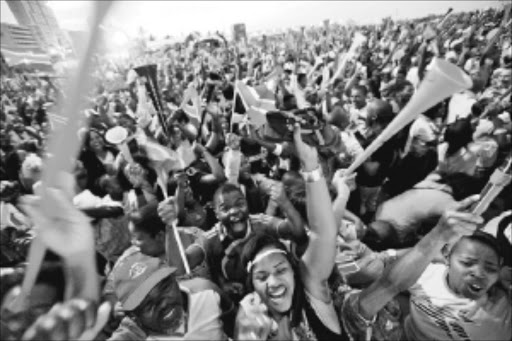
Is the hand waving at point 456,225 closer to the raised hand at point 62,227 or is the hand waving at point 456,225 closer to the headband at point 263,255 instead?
the headband at point 263,255

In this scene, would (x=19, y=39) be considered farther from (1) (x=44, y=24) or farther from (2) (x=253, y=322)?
(2) (x=253, y=322)

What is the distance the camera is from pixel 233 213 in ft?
8.23

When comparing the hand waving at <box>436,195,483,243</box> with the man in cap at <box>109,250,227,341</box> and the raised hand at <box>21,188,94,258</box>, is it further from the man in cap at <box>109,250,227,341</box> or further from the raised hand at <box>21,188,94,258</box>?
the raised hand at <box>21,188,94,258</box>

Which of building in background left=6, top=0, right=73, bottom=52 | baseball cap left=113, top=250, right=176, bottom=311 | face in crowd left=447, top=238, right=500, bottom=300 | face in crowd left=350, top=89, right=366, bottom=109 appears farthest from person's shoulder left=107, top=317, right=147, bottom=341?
face in crowd left=350, top=89, right=366, bottom=109

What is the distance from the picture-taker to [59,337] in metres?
1.24

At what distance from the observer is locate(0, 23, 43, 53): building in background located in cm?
3522

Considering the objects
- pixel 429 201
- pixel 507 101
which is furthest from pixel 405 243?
pixel 507 101

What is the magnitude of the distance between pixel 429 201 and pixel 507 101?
125 inches

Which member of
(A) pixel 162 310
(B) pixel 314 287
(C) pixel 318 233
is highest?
(C) pixel 318 233

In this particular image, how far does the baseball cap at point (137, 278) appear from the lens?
1.76 meters

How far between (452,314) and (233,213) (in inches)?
61.2

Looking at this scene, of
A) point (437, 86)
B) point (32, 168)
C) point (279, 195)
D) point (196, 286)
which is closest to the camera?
point (437, 86)

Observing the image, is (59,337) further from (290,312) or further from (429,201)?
(429,201)

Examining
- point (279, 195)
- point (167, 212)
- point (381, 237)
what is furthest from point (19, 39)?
point (381, 237)
